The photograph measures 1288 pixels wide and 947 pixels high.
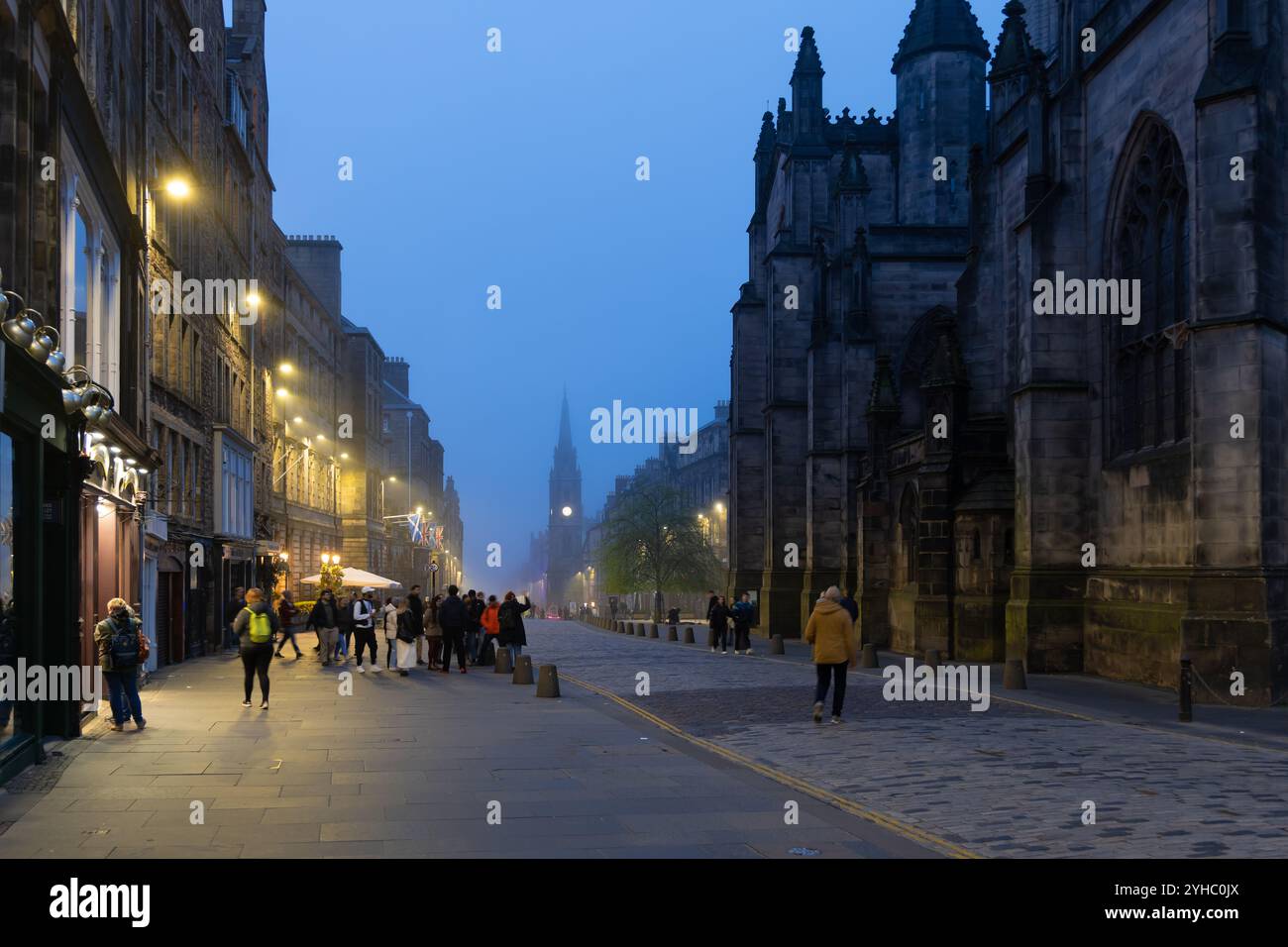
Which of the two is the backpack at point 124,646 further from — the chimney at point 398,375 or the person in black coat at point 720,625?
the chimney at point 398,375

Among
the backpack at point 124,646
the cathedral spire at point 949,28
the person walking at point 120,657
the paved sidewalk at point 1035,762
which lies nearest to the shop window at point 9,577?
the person walking at point 120,657

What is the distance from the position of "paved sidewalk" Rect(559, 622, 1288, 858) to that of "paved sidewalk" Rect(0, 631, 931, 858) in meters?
0.85

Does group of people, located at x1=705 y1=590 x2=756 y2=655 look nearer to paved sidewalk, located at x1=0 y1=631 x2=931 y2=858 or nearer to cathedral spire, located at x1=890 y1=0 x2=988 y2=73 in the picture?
paved sidewalk, located at x1=0 y1=631 x2=931 y2=858

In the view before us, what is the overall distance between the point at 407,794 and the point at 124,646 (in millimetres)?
6465

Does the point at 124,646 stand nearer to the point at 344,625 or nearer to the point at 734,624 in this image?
the point at 344,625

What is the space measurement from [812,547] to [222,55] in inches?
956

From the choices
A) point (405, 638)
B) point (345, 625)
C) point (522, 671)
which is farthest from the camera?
point (345, 625)

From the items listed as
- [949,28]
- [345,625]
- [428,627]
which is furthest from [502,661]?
[949,28]

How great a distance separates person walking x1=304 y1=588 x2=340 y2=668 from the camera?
31.9 meters

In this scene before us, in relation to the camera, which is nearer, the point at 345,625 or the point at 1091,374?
the point at 1091,374

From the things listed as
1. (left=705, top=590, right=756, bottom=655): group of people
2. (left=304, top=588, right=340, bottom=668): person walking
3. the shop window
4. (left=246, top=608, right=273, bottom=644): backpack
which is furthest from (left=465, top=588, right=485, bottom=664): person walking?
the shop window

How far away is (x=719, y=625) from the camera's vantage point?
128 ft

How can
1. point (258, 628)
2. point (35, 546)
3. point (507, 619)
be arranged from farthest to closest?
point (507, 619) → point (258, 628) → point (35, 546)
